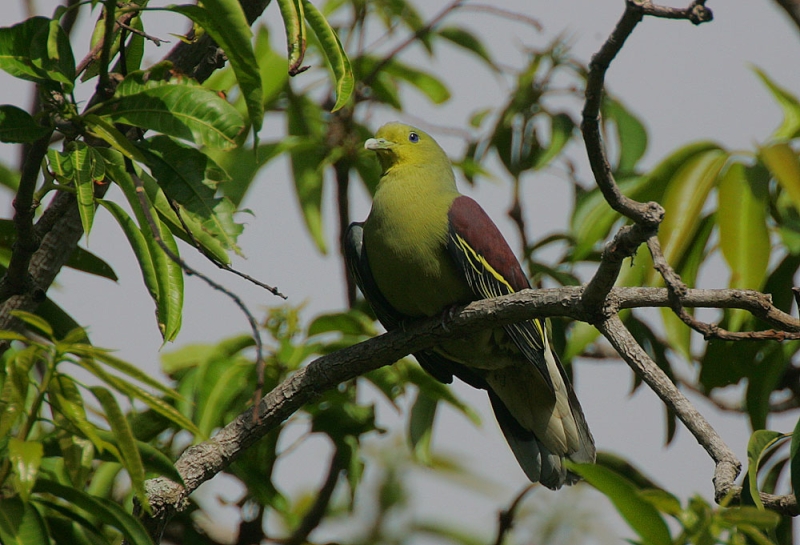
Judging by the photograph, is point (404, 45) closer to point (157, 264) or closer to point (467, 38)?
point (467, 38)

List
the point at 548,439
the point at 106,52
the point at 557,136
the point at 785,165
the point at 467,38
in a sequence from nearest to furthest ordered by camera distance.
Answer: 1. the point at 106,52
2. the point at 785,165
3. the point at 548,439
4. the point at 557,136
5. the point at 467,38

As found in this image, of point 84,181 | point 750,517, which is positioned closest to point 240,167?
point 84,181

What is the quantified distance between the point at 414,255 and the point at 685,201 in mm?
1218

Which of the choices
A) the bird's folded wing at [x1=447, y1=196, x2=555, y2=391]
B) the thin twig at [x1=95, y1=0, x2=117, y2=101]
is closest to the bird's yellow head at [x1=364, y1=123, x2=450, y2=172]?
the bird's folded wing at [x1=447, y1=196, x2=555, y2=391]

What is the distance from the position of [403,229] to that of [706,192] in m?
1.36

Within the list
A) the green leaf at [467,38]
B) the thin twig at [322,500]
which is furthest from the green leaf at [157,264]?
the green leaf at [467,38]

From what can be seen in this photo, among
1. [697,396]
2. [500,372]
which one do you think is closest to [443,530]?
Answer: [500,372]

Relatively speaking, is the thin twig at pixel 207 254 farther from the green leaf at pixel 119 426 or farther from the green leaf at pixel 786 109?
the green leaf at pixel 786 109

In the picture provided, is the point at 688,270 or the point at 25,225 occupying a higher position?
the point at 25,225

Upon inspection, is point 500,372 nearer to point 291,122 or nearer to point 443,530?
point 443,530

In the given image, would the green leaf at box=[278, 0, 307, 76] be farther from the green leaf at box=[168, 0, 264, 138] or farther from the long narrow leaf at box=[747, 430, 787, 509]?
the long narrow leaf at box=[747, 430, 787, 509]

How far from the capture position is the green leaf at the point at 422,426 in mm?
4469

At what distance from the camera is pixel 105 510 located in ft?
7.97

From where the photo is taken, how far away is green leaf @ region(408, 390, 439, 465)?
447cm
